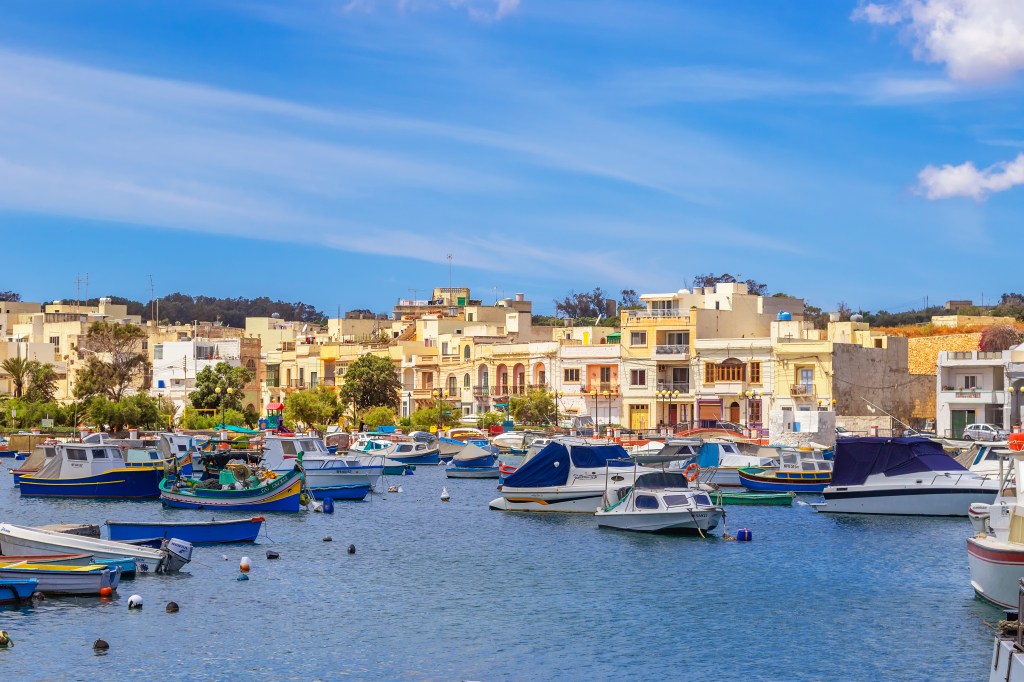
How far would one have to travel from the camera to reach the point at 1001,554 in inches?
1118

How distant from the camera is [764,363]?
89125 millimetres

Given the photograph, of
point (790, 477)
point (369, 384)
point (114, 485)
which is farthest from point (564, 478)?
point (369, 384)

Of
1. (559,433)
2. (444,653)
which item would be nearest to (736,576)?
(444,653)

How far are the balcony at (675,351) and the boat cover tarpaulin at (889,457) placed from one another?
137 feet

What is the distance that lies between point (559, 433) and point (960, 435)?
23.7 m

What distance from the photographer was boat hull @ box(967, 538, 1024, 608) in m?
28.2

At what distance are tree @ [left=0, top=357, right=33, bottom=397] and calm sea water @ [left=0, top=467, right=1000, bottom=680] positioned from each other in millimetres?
80168

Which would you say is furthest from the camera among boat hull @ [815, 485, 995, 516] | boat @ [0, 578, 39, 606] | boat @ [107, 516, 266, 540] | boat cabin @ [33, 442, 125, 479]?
boat cabin @ [33, 442, 125, 479]

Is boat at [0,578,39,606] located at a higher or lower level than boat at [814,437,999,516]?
lower

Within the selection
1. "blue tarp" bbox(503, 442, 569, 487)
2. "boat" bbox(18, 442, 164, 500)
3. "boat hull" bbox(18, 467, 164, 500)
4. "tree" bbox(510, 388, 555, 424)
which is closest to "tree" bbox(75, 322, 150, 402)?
"tree" bbox(510, 388, 555, 424)

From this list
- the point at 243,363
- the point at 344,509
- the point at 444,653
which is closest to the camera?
the point at 444,653

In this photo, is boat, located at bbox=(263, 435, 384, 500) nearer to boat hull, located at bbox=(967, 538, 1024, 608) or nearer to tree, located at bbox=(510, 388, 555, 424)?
tree, located at bbox=(510, 388, 555, 424)

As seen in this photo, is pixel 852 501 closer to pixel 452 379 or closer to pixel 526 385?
pixel 526 385

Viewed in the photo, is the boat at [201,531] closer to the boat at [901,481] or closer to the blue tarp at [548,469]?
the blue tarp at [548,469]
